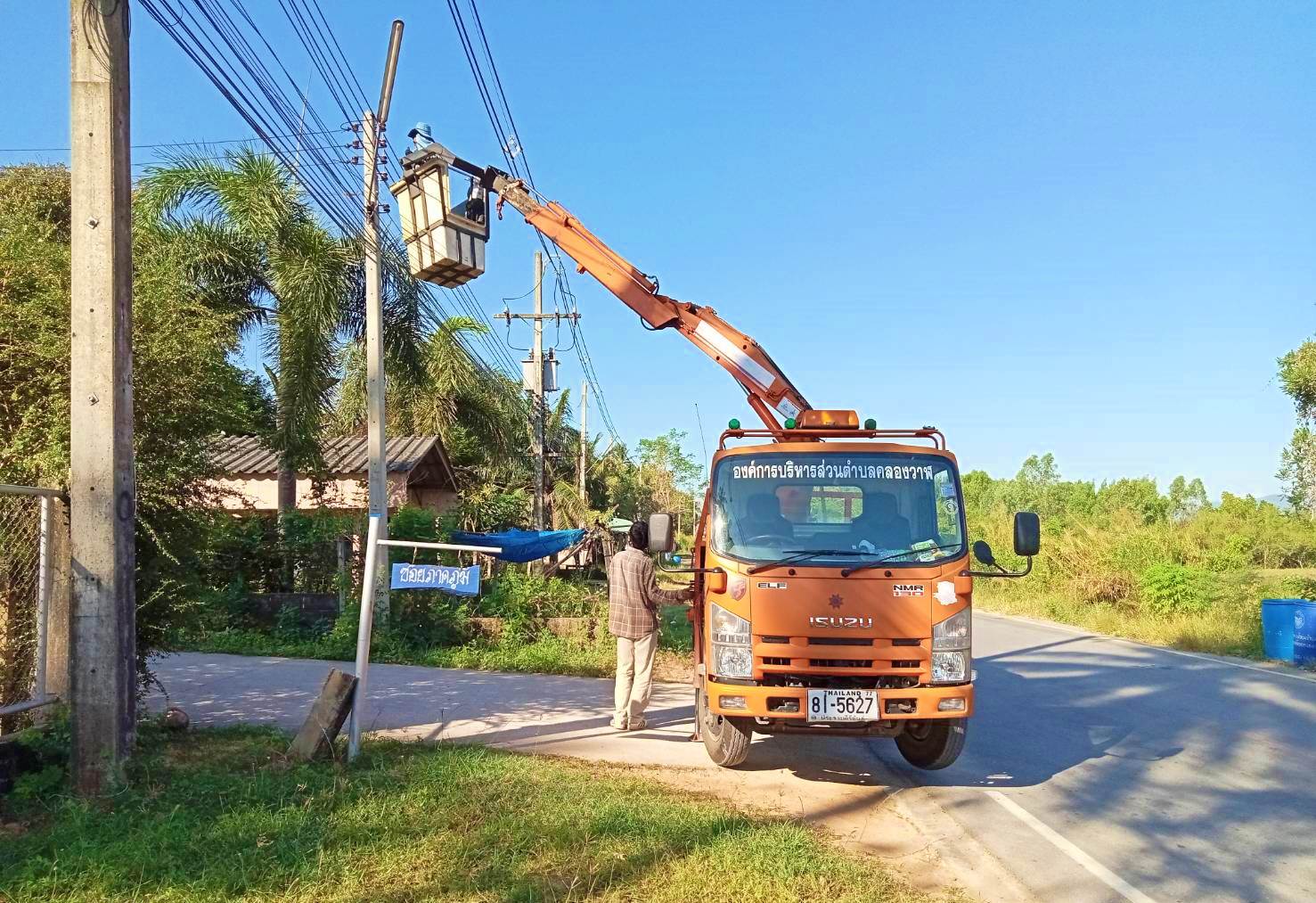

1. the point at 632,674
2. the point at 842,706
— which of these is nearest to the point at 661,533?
the point at 842,706

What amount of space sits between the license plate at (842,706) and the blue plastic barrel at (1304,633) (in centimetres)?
1150

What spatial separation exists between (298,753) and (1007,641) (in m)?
14.9

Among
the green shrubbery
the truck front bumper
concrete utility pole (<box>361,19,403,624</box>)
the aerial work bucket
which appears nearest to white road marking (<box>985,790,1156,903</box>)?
the truck front bumper

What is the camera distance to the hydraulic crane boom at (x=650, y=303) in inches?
406

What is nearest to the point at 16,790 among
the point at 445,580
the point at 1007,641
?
the point at 445,580

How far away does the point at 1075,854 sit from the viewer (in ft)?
18.0

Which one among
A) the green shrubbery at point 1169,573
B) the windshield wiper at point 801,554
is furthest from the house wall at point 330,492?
the green shrubbery at point 1169,573

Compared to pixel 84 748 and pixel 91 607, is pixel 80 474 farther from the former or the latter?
pixel 84 748

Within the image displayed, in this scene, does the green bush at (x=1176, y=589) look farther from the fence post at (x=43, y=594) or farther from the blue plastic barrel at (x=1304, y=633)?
the fence post at (x=43, y=594)

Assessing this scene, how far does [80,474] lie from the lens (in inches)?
222

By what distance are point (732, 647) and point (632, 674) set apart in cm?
226

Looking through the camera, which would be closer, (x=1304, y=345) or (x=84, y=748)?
(x=84, y=748)

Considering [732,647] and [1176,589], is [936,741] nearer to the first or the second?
[732,647]

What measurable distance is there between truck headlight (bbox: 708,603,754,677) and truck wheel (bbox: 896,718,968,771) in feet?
4.62
